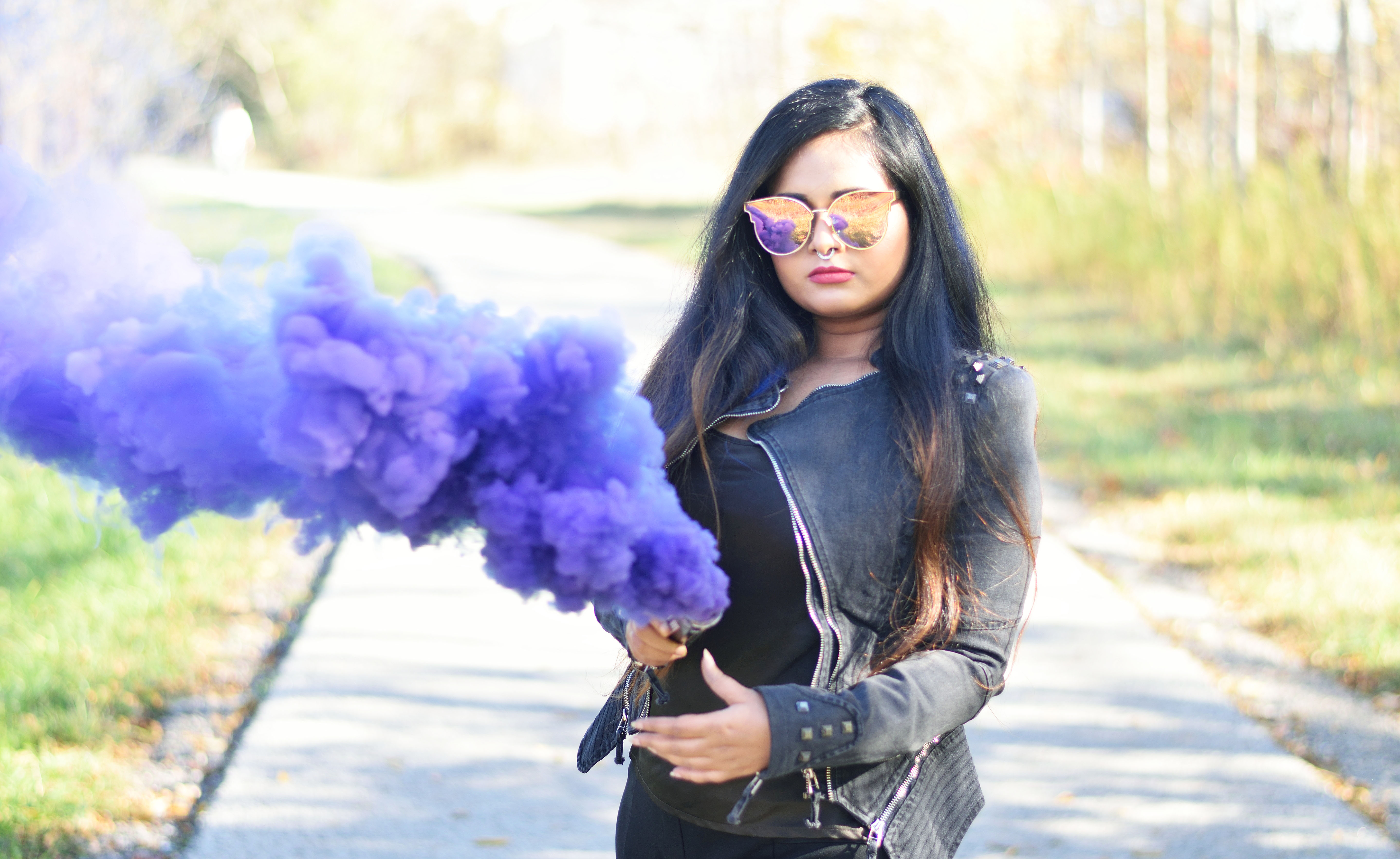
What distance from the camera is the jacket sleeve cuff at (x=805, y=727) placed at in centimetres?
144

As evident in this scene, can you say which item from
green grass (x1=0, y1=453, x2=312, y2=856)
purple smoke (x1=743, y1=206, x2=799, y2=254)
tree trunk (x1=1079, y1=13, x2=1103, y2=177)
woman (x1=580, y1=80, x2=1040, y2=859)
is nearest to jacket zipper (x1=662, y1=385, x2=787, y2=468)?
woman (x1=580, y1=80, x2=1040, y2=859)

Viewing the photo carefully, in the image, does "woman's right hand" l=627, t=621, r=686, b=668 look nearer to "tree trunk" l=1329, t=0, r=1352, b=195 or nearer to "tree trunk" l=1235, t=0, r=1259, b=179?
"tree trunk" l=1329, t=0, r=1352, b=195

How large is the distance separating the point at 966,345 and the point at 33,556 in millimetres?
4207

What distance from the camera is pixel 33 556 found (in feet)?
15.1

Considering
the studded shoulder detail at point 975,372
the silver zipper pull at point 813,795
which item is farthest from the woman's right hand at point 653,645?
the studded shoulder detail at point 975,372

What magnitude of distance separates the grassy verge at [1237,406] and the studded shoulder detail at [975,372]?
32 centimetres

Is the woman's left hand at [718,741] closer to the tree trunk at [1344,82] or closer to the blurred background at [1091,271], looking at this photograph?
the blurred background at [1091,271]

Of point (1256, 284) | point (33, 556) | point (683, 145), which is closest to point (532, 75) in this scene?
point (683, 145)

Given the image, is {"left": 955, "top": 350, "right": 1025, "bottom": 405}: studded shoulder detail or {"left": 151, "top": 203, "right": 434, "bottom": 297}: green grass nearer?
{"left": 955, "top": 350, "right": 1025, "bottom": 405}: studded shoulder detail

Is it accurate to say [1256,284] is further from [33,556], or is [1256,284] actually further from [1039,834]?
[33,556]

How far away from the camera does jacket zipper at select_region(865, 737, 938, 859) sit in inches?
63.4

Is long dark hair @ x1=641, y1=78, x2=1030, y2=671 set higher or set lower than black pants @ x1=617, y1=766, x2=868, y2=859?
higher

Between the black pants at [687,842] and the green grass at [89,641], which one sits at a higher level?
the black pants at [687,842]

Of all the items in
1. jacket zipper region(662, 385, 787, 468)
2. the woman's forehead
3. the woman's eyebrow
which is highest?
the woman's forehead
